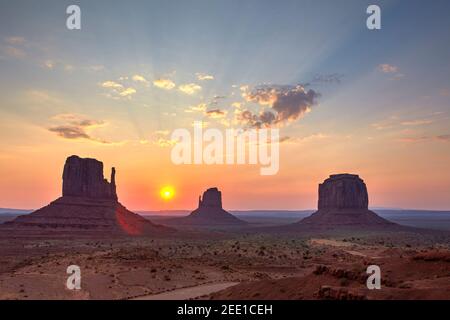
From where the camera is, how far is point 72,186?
4173 inches

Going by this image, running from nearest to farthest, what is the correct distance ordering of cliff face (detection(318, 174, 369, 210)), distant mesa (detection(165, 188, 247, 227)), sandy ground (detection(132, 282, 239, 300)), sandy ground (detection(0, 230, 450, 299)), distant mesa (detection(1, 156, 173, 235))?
sandy ground (detection(0, 230, 450, 299)), sandy ground (detection(132, 282, 239, 300)), distant mesa (detection(1, 156, 173, 235)), cliff face (detection(318, 174, 369, 210)), distant mesa (detection(165, 188, 247, 227))

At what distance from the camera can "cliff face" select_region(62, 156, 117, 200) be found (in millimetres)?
106125

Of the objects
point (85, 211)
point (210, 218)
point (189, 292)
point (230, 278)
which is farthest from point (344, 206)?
point (189, 292)

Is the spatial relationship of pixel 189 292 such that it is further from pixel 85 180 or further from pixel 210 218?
pixel 210 218

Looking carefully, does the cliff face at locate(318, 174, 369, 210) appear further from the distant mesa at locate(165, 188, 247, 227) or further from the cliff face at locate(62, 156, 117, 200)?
the cliff face at locate(62, 156, 117, 200)

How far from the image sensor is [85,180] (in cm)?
10831

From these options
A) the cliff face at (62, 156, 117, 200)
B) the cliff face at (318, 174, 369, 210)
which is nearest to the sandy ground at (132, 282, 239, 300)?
the cliff face at (62, 156, 117, 200)

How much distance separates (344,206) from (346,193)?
17.2 ft

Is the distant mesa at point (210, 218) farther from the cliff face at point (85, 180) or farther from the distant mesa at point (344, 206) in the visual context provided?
the cliff face at point (85, 180)

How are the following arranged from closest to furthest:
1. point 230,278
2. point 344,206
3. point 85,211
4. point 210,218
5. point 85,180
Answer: point 230,278 < point 85,211 < point 85,180 < point 344,206 < point 210,218

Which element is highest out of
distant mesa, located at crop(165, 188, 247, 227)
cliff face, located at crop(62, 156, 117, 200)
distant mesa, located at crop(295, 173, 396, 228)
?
cliff face, located at crop(62, 156, 117, 200)

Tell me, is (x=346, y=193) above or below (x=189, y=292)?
above
